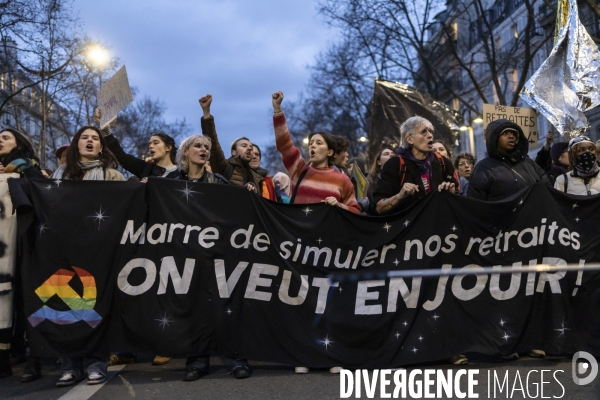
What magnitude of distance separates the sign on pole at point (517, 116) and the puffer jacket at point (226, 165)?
10.7ft

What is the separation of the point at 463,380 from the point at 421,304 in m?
0.74

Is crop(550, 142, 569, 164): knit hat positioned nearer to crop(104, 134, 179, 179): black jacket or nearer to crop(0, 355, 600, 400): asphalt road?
crop(0, 355, 600, 400): asphalt road

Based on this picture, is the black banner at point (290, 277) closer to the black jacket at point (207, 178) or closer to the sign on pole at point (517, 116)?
the black jacket at point (207, 178)

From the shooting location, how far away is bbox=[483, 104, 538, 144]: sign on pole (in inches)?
355

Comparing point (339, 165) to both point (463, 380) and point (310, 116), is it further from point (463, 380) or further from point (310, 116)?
point (310, 116)

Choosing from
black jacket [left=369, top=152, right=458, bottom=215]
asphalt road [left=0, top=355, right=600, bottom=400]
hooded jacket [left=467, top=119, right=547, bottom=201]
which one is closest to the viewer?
asphalt road [left=0, top=355, right=600, bottom=400]

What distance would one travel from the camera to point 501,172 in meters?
6.33

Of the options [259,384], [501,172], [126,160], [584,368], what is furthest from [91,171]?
[584,368]

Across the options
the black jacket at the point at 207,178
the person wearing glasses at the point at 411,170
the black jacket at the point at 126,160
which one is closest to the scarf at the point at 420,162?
the person wearing glasses at the point at 411,170

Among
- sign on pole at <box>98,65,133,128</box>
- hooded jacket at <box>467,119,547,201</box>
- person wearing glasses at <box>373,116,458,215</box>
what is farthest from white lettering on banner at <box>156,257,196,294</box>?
hooded jacket at <box>467,119,547,201</box>

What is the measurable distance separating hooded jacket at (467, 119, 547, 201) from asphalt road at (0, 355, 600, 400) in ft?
4.65

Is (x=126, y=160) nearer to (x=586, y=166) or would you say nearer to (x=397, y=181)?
(x=397, y=181)

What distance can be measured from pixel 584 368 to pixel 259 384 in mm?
2421

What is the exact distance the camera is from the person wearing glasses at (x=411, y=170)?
6152 millimetres
